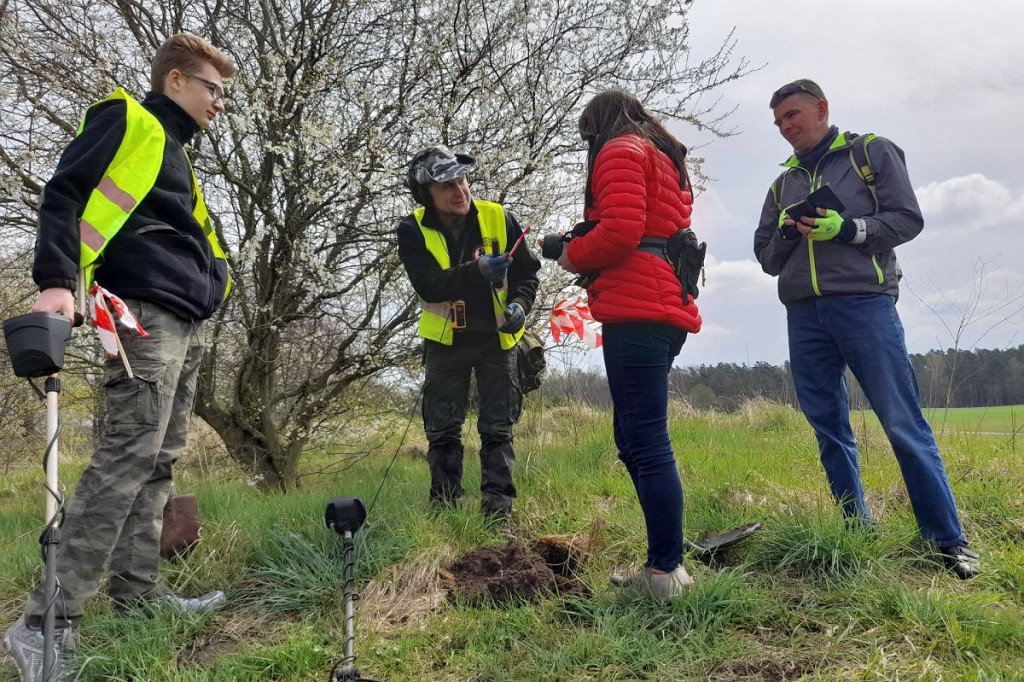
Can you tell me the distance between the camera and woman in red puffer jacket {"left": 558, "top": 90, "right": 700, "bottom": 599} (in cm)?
256

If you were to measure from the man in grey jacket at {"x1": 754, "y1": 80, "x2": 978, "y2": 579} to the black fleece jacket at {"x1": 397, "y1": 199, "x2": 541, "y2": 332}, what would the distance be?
1.31 meters

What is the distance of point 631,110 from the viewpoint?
2770 mm

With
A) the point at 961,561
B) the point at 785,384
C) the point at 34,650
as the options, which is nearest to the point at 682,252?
the point at 961,561

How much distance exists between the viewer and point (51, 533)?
2.14 m

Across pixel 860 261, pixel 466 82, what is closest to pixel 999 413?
pixel 860 261

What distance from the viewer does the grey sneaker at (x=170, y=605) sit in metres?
2.75

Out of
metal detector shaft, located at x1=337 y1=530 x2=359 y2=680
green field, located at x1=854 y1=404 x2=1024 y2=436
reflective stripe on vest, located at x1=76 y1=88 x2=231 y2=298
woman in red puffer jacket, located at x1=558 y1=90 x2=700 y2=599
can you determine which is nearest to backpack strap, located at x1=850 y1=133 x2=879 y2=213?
woman in red puffer jacket, located at x1=558 y1=90 x2=700 y2=599

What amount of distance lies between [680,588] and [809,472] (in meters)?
2.29

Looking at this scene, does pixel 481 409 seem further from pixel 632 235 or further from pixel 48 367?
pixel 48 367

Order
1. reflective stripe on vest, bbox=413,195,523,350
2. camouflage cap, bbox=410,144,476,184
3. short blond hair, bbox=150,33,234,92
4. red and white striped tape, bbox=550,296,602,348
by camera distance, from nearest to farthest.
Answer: short blond hair, bbox=150,33,234,92, camouflage cap, bbox=410,144,476,184, reflective stripe on vest, bbox=413,195,523,350, red and white striped tape, bbox=550,296,602,348

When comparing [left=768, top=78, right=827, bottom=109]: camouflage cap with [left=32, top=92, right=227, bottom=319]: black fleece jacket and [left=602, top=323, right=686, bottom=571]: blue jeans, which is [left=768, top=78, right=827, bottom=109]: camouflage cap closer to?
[left=602, top=323, right=686, bottom=571]: blue jeans

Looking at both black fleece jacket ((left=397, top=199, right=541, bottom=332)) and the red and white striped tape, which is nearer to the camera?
black fleece jacket ((left=397, top=199, right=541, bottom=332))

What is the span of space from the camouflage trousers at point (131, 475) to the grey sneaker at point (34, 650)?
0.04m

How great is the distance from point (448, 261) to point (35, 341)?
6.64 ft
